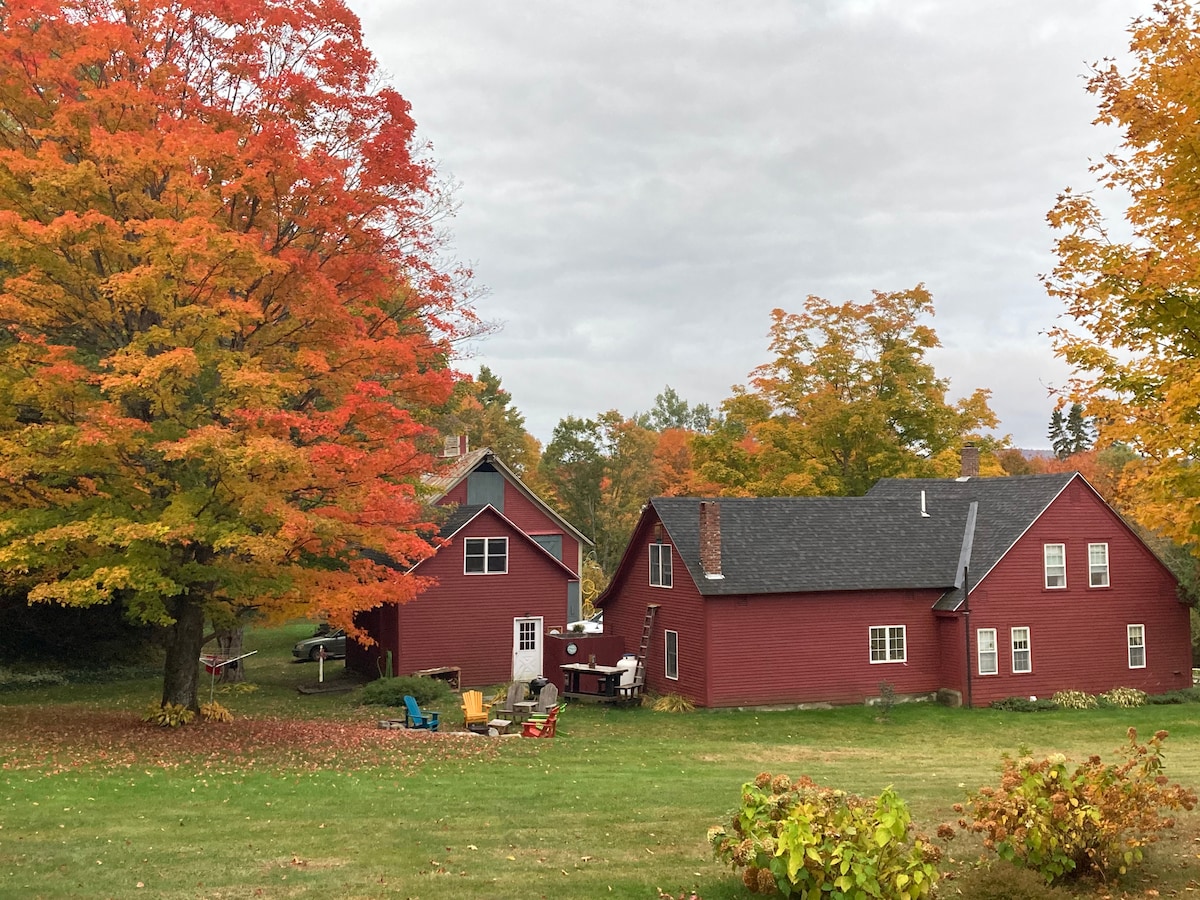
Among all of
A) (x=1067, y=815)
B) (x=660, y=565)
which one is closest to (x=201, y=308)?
(x=1067, y=815)

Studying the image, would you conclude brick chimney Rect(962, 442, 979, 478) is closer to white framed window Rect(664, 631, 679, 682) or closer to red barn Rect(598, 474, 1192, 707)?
red barn Rect(598, 474, 1192, 707)

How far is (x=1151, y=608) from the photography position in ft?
117

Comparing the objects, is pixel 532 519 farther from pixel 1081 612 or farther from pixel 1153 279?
pixel 1153 279

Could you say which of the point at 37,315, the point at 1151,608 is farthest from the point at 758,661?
the point at 37,315

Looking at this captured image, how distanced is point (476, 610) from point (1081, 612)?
21.1 metres

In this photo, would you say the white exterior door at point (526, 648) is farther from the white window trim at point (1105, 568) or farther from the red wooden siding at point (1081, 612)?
the white window trim at point (1105, 568)

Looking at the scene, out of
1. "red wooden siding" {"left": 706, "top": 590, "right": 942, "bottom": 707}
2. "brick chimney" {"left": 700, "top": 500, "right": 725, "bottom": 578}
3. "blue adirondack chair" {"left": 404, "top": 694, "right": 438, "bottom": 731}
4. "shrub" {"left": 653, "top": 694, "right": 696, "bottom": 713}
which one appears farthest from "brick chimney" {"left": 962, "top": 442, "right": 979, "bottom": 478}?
"blue adirondack chair" {"left": 404, "top": 694, "right": 438, "bottom": 731}

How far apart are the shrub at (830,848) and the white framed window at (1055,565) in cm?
2833

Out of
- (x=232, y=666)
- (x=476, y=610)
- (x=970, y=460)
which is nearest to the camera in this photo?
(x=232, y=666)

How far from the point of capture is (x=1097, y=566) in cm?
3506

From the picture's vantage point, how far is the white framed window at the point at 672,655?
110 feet

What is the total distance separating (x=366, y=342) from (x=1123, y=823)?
1491cm

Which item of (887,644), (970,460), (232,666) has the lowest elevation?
(232,666)

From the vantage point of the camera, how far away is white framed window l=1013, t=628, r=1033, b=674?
110 feet
